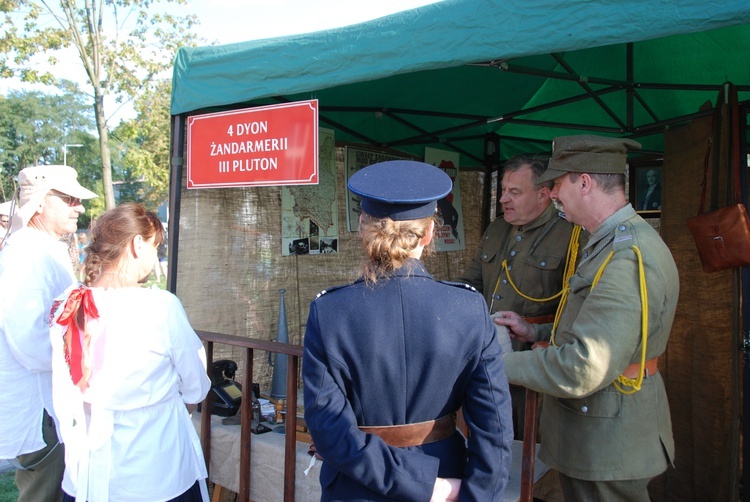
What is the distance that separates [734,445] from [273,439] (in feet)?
7.91

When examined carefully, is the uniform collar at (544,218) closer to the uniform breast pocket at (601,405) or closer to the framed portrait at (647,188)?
the uniform breast pocket at (601,405)

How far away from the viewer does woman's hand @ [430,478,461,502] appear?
4.42ft

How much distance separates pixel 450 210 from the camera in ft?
16.9

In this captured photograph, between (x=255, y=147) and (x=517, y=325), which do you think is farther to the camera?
(x=255, y=147)

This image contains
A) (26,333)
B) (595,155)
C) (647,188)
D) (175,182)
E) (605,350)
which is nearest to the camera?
(605,350)

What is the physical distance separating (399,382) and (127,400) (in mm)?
1110

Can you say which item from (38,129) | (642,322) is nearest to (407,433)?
(642,322)

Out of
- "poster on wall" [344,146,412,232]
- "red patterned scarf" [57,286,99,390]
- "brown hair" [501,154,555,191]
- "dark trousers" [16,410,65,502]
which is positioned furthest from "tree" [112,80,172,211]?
"red patterned scarf" [57,286,99,390]

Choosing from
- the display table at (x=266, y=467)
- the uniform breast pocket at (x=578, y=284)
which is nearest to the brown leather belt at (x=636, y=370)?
the uniform breast pocket at (x=578, y=284)

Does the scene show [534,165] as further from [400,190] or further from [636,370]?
[400,190]

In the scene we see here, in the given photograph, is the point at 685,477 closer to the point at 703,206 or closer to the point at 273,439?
the point at 703,206

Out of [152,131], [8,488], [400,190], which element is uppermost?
[152,131]

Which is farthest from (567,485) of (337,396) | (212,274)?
(212,274)

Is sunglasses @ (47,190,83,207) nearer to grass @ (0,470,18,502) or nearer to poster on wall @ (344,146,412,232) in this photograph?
poster on wall @ (344,146,412,232)
